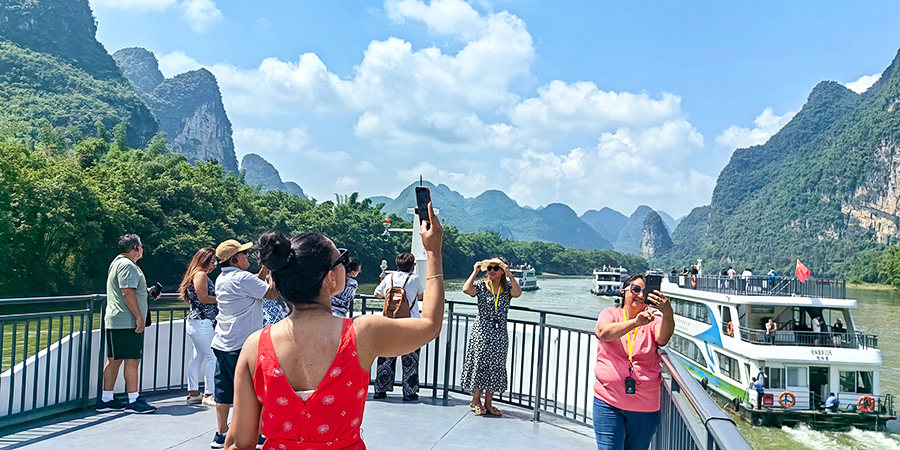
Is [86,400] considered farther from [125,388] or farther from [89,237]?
[89,237]

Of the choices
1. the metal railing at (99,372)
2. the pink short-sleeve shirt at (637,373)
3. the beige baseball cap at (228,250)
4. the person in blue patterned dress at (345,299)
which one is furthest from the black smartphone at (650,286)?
the person in blue patterned dress at (345,299)

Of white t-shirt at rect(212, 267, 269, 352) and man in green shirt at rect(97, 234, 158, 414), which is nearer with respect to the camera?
white t-shirt at rect(212, 267, 269, 352)

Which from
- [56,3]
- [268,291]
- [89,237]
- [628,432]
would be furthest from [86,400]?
[56,3]

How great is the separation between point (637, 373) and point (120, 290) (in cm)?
489

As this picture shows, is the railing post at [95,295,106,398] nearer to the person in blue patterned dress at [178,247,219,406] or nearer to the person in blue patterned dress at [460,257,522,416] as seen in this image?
the person in blue patterned dress at [178,247,219,406]

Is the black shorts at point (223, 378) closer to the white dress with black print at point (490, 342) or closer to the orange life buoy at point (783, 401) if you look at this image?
the white dress with black print at point (490, 342)

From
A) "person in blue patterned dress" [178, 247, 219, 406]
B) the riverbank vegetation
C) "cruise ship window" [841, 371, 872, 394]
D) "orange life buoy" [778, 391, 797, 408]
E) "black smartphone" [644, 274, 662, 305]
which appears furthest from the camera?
the riverbank vegetation

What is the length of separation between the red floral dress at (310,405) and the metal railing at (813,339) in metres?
20.5

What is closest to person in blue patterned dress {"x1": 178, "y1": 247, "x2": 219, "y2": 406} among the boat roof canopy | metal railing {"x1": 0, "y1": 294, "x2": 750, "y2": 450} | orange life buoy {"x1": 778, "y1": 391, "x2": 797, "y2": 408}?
metal railing {"x1": 0, "y1": 294, "x2": 750, "y2": 450}

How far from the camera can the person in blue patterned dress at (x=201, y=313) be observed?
18.6 ft

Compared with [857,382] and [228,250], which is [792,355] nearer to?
[857,382]

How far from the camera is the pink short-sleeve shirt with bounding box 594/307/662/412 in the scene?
11.6 feet

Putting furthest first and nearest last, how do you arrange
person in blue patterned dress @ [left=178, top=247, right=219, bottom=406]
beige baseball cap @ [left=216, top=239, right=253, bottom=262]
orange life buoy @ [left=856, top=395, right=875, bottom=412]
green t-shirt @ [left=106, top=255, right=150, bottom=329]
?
orange life buoy @ [left=856, top=395, right=875, bottom=412] → green t-shirt @ [left=106, top=255, right=150, bottom=329] → person in blue patterned dress @ [left=178, top=247, right=219, bottom=406] → beige baseball cap @ [left=216, top=239, right=253, bottom=262]

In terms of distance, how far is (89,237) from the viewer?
3186 cm
